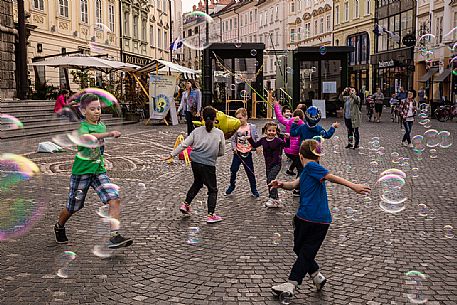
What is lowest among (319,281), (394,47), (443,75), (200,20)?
(319,281)

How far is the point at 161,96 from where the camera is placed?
968 inches

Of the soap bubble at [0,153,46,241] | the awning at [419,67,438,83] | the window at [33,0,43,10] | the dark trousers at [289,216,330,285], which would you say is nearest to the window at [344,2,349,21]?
the awning at [419,67,438,83]

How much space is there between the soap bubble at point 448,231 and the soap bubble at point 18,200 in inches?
196

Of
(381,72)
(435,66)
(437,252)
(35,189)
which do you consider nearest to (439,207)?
(437,252)

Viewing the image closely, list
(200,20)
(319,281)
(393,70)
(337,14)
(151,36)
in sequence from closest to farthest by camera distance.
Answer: (319,281)
(200,20)
(393,70)
(151,36)
(337,14)

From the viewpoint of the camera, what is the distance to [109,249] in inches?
217

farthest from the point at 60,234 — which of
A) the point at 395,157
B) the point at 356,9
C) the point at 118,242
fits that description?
the point at 356,9

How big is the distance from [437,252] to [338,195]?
2.96 meters

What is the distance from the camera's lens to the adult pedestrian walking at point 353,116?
14867mm

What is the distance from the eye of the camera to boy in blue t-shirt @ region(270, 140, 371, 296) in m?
4.25

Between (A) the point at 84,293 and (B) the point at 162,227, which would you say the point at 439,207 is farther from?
(A) the point at 84,293

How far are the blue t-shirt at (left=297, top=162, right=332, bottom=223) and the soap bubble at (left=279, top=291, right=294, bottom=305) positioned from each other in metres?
0.61

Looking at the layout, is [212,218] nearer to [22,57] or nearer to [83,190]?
[83,190]

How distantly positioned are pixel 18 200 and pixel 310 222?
17.2ft
